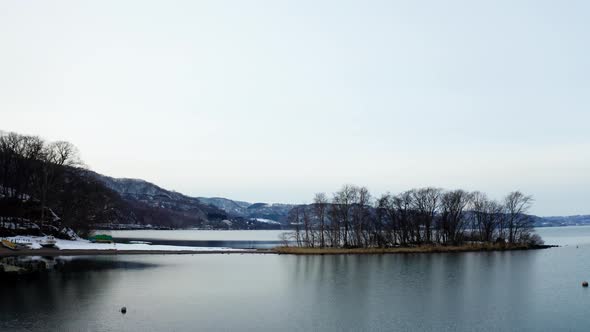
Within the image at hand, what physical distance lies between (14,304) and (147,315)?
10231 millimetres

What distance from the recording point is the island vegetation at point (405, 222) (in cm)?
10006

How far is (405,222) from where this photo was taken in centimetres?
10700

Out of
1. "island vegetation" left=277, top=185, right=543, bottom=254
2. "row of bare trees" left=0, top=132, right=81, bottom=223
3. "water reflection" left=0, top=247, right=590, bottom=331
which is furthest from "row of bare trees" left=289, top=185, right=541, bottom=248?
"row of bare trees" left=0, top=132, right=81, bottom=223

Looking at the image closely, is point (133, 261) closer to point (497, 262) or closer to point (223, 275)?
point (223, 275)

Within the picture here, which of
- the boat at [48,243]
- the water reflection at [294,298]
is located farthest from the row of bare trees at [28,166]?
the water reflection at [294,298]

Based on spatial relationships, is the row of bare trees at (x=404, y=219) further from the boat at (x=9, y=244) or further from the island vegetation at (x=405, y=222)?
the boat at (x=9, y=244)

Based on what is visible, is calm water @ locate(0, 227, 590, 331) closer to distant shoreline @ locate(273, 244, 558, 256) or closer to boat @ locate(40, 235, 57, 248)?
boat @ locate(40, 235, 57, 248)

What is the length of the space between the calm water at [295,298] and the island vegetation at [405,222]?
34475 mm

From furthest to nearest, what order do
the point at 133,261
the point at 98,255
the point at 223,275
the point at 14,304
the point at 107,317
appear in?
1. the point at 98,255
2. the point at 133,261
3. the point at 223,275
4. the point at 14,304
5. the point at 107,317

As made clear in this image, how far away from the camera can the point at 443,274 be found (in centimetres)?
5688

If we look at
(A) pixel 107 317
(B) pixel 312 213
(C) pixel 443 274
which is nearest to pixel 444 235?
(B) pixel 312 213

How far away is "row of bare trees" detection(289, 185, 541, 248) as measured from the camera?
10119 cm

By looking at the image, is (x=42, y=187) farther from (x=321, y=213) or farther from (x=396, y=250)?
(x=396, y=250)

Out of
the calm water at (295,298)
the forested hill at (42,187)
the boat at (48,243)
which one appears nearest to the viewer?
the calm water at (295,298)
